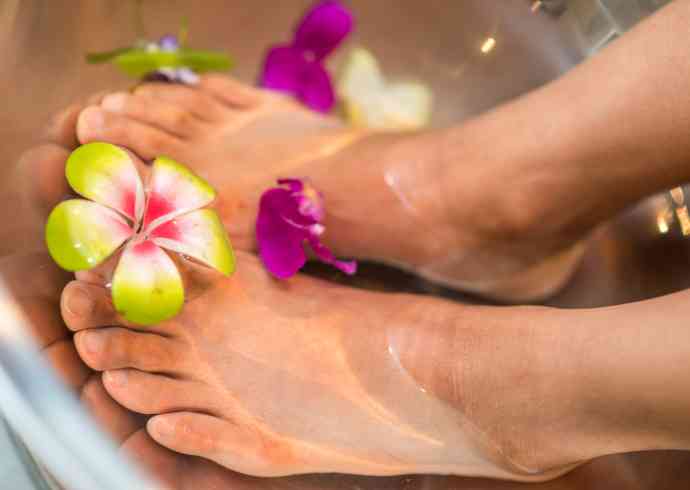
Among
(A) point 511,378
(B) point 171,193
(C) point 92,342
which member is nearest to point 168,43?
(B) point 171,193

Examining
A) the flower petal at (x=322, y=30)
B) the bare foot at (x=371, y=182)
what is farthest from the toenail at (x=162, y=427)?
the flower petal at (x=322, y=30)

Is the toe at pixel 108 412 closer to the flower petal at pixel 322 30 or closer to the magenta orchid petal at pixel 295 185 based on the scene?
the magenta orchid petal at pixel 295 185

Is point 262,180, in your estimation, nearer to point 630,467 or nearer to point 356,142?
point 356,142

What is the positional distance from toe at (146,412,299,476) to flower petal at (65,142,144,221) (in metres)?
0.20

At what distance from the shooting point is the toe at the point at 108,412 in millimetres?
494

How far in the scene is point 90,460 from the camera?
1.34 ft

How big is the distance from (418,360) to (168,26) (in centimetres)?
58

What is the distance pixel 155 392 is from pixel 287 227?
0.24 metres

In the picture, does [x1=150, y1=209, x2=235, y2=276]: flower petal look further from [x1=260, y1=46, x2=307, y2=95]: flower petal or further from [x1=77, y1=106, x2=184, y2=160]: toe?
[x1=260, y1=46, x2=307, y2=95]: flower petal

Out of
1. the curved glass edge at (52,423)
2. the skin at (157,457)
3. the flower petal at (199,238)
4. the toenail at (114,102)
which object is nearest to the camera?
the curved glass edge at (52,423)

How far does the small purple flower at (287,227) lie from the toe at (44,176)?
229 mm

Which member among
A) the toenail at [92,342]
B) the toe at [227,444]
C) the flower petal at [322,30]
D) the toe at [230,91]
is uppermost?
the flower petal at [322,30]

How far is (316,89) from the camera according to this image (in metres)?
0.99

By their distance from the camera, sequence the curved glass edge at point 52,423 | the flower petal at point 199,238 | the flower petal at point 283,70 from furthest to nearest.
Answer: the flower petal at point 283,70, the flower petal at point 199,238, the curved glass edge at point 52,423
